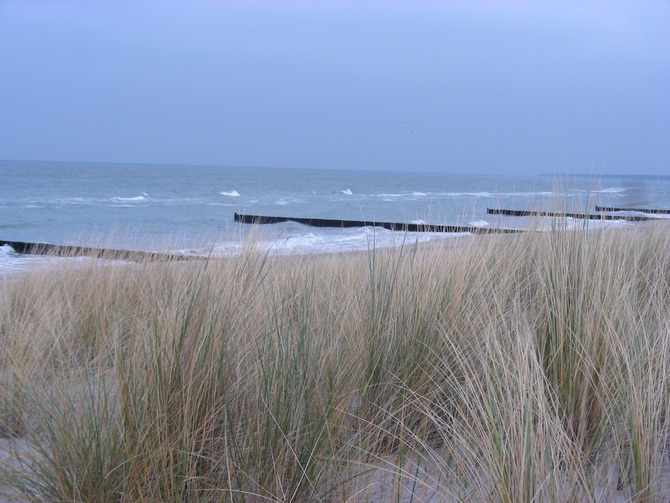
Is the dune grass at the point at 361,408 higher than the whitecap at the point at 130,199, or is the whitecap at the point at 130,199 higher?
the whitecap at the point at 130,199

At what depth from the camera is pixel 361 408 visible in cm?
184

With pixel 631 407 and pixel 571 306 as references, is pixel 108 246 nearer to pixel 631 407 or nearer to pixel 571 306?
pixel 571 306

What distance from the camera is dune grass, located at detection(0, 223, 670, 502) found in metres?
1.43

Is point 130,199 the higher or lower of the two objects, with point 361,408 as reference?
higher

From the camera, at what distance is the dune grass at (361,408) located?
4.69 feet

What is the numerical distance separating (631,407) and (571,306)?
0.59 m

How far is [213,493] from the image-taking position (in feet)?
5.00

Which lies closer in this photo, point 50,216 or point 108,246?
point 108,246

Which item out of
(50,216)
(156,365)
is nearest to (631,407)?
(156,365)

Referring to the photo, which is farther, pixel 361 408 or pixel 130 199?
pixel 130 199

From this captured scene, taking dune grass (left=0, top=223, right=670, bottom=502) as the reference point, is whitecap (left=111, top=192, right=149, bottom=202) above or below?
above

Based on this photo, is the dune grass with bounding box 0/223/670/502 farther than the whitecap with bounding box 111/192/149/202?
No

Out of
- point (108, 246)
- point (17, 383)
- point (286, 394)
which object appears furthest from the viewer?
point (108, 246)

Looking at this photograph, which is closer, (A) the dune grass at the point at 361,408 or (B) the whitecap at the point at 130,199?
(A) the dune grass at the point at 361,408
